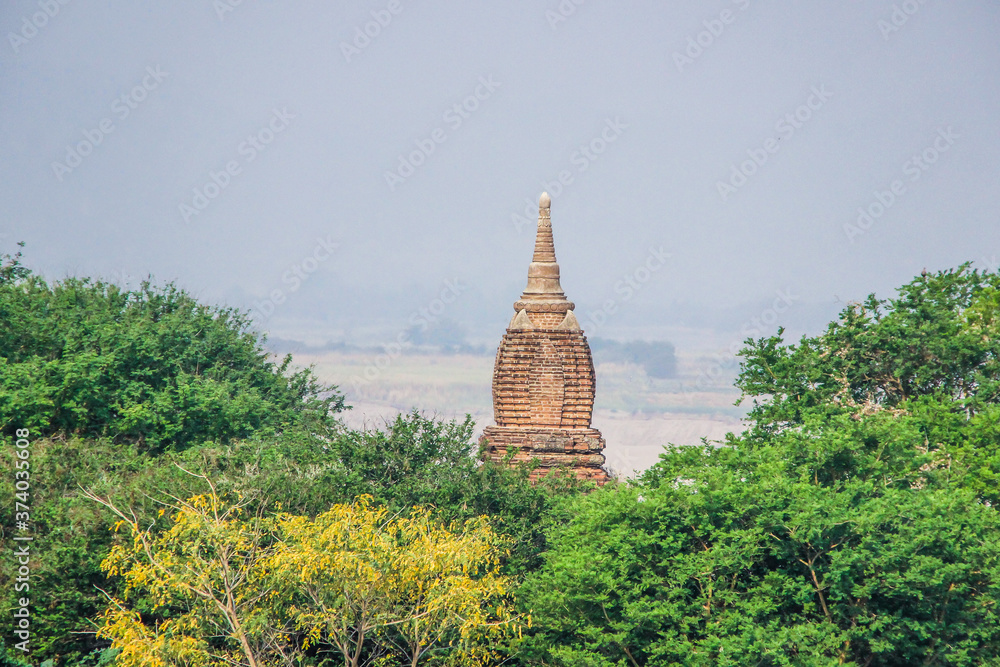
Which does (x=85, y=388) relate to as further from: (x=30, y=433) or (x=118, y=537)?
(x=118, y=537)

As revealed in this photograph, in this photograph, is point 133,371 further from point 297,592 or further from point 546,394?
point 297,592

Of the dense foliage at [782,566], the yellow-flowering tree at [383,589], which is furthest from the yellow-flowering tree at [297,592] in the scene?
the dense foliage at [782,566]

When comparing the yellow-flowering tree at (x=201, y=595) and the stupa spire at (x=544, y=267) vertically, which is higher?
the stupa spire at (x=544, y=267)

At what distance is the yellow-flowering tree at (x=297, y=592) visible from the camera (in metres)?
29.1

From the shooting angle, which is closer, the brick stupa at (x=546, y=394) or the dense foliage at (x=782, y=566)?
the dense foliage at (x=782, y=566)

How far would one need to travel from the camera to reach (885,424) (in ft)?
113

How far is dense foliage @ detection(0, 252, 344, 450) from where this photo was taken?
42969 mm

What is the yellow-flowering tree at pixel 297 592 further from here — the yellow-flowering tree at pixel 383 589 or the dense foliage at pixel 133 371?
the dense foliage at pixel 133 371

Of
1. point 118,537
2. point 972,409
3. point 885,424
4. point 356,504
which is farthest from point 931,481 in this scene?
point 118,537

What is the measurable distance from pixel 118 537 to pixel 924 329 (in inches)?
844

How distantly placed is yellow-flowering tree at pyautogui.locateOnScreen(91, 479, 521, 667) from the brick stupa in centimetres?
1057

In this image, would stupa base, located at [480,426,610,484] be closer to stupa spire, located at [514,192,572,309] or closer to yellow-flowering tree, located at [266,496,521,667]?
stupa spire, located at [514,192,572,309]

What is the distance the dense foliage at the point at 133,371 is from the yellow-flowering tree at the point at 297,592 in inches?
480

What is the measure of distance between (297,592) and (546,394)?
13648 millimetres
